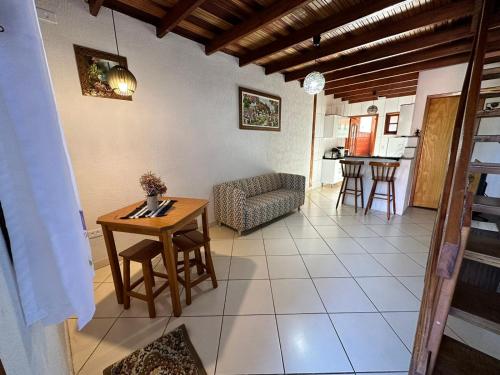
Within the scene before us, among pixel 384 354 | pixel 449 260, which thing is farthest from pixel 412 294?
pixel 449 260

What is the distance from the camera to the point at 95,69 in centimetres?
193

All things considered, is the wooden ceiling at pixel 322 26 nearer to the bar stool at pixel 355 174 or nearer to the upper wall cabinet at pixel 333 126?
the bar stool at pixel 355 174

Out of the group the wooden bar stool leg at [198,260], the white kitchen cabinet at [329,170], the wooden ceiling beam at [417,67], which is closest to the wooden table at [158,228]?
the wooden bar stool leg at [198,260]

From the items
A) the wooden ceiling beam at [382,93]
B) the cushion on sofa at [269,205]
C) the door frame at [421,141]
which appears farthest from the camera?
the wooden ceiling beam at [382,93]

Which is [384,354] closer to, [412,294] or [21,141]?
[412,294]

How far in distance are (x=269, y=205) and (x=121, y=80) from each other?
238cm

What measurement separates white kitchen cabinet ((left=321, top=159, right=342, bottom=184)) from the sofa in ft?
8.14

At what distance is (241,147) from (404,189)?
315 cm

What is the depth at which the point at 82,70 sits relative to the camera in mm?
1860

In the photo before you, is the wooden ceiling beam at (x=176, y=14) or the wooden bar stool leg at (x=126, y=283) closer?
the wooden bar stool leg at (x=126, y=283)

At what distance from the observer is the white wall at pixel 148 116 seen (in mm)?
1829

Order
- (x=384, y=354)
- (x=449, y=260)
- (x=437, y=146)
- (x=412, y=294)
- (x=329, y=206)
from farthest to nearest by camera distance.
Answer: (x=329, y=206)
(x=437, y=146)
(x=412, y=294)
(x=384, y=354)
(x=449, y=260)

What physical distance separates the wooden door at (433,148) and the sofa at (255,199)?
2.53 meters

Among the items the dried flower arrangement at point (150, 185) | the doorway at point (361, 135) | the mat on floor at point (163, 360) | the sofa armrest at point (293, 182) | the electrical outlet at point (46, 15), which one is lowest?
the mat on floor at point (163, 360)
